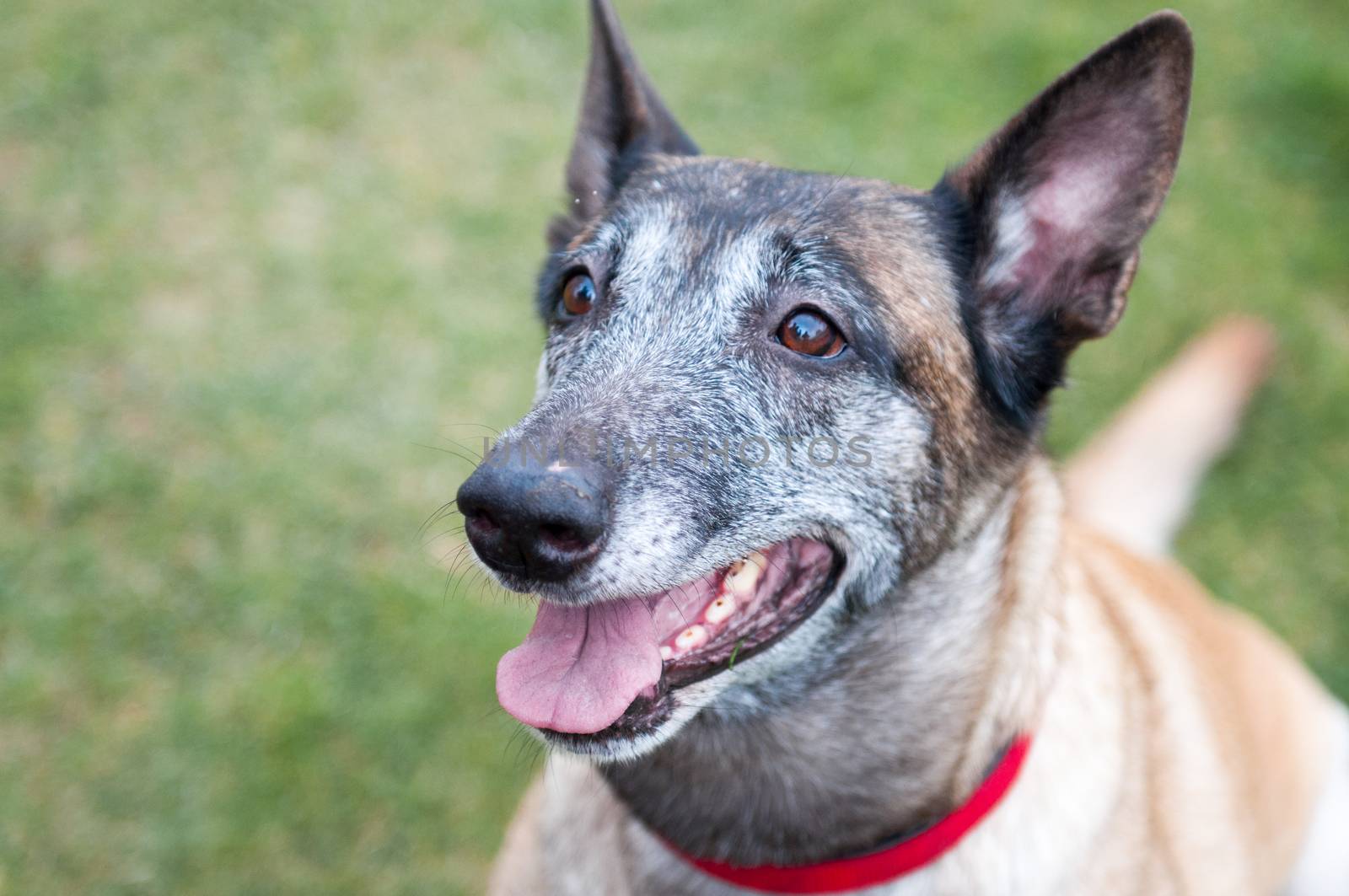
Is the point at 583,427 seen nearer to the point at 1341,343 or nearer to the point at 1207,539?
the point at 1207,539

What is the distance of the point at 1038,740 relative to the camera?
2.59 metres

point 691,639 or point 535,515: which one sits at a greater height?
point 535,515

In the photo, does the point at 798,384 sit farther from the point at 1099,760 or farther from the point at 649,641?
the point at 1099,760

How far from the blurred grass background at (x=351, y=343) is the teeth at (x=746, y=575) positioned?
3.11 feet

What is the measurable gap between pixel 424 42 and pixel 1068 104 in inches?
227

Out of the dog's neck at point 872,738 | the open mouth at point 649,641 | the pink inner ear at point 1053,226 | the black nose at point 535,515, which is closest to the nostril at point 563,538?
the black nose at point 535,515

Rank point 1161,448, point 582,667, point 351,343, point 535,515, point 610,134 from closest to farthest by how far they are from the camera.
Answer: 1. point 535,515
2. point 582,667
3. point 610,134
4. point 1161,448
5. point 351,343

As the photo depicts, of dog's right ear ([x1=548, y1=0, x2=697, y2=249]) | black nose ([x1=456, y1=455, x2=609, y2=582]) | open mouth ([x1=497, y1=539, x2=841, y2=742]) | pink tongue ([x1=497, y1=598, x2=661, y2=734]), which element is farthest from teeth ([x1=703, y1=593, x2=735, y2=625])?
dog's right ear ([x1=548, y1=0, x2=697, y2=249])

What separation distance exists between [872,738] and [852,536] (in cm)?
53

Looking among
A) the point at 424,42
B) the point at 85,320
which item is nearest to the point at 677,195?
the point at 85,320

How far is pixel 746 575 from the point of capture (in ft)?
7.95

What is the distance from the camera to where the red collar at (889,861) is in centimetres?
242

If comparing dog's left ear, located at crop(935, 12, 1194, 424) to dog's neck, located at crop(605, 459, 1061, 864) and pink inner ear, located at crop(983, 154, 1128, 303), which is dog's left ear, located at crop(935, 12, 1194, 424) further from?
dog's neck, located at crop(605, 459, 1061, 864)

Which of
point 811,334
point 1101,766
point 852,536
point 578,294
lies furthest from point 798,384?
point 1101,766
